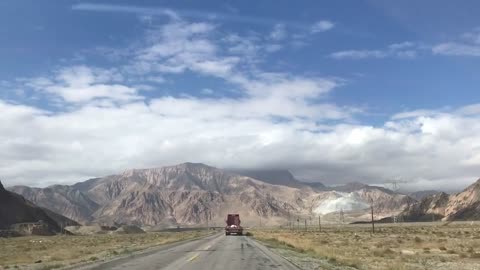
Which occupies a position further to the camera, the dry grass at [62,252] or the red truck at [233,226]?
the red truck at [233,226]

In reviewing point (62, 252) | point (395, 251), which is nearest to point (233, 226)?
point (62, 252)

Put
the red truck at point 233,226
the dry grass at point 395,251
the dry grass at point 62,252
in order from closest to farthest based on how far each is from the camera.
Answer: the dry grass at point 395,251 → the dry grass at point 62,252 → the red truck at point 233,226

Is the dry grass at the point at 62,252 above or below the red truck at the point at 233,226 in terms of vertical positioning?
below

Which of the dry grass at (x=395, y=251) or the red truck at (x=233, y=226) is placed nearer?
the dry grass at (x=395, y=251)

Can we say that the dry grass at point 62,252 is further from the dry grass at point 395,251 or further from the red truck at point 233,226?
the dry grass at point 395,251

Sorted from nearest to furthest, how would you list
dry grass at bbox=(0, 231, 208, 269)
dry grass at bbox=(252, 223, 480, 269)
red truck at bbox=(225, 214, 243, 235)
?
dry grass at bbox=(252, 223, 480, 269)
dry grass at bbox=(0, 231, 208, 269)
red truck at bbox=(225, 214, 243, 235)

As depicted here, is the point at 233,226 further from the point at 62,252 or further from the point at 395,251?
the point at 395,251

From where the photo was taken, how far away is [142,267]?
81.9 feet

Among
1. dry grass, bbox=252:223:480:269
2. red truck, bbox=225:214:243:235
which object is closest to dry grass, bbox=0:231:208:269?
red truck, bbox=225:214:243:235

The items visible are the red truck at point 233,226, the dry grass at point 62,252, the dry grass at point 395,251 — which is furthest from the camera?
the red truck at point 233,226

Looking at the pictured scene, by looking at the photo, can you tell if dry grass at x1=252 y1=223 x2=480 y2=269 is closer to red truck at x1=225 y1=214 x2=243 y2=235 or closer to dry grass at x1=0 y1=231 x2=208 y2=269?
dry grass at x1=0 y1=231 x2=208 y2=269

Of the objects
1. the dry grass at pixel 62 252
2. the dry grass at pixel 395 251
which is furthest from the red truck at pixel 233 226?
the dry grass at pixel 395 251

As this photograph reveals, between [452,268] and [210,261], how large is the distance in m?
12.9

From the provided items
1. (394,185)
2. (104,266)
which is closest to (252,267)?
(104,266)
